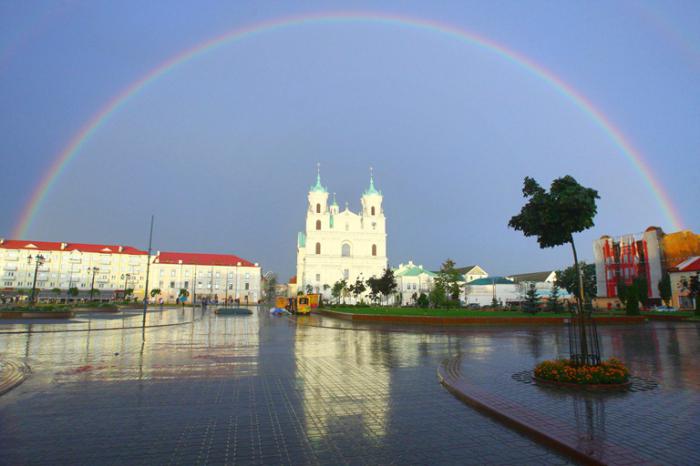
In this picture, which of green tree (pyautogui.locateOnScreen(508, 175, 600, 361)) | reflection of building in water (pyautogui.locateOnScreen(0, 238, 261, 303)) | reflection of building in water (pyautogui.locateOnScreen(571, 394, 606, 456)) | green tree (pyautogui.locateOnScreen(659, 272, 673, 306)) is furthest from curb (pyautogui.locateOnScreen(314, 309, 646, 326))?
reflection of building in water (pyautogui.locateOnScreen(0, 238, 261, 303))

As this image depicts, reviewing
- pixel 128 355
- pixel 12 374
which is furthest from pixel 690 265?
pixel 12 374

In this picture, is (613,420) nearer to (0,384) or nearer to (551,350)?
(551,350)

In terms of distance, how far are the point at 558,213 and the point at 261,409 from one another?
8.50 metres

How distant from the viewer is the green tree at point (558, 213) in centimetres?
1058

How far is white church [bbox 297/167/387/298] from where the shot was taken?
333 ft

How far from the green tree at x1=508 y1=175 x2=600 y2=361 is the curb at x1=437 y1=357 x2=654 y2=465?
10.9 feet

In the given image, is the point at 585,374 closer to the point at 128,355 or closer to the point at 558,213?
the point at 558,213

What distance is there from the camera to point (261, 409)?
25.8 feet

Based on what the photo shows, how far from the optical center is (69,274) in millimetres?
106438

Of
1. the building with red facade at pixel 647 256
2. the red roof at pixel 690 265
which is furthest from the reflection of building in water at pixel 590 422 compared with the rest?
the building with red facade at pixel 647 256

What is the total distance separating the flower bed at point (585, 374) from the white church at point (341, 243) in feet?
294

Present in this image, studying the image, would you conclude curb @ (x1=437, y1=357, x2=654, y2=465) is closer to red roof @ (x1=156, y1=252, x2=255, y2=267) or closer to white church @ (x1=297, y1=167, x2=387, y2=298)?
white church @ (x1=297, y1=167, x2=387, y2=298)

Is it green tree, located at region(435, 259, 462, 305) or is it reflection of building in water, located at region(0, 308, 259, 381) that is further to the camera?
green tree, located at region(435, 259, 462, 305)

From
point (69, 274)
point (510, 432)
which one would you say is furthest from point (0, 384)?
point (69, 274)
